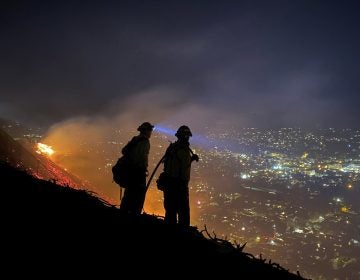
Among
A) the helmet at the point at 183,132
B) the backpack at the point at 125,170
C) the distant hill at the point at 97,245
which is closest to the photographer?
the distant hill at the point at 97,245

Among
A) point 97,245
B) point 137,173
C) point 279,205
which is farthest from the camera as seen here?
point 279,205

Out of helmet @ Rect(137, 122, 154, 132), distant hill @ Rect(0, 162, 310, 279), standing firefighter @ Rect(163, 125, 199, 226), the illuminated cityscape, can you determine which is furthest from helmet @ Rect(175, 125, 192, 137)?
the illuminated cityscape

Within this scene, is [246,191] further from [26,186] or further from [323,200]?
[26,186]


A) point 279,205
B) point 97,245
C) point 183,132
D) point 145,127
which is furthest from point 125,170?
point 279,205

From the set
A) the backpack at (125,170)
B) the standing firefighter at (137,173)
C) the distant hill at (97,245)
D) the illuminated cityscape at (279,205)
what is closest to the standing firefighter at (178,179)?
the standing firefighter at (137,173)

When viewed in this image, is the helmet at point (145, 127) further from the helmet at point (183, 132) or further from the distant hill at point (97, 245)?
the distant hill at point (97, 245)

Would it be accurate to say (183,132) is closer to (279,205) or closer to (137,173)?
(137,173)

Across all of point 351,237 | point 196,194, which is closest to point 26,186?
point 351,237
